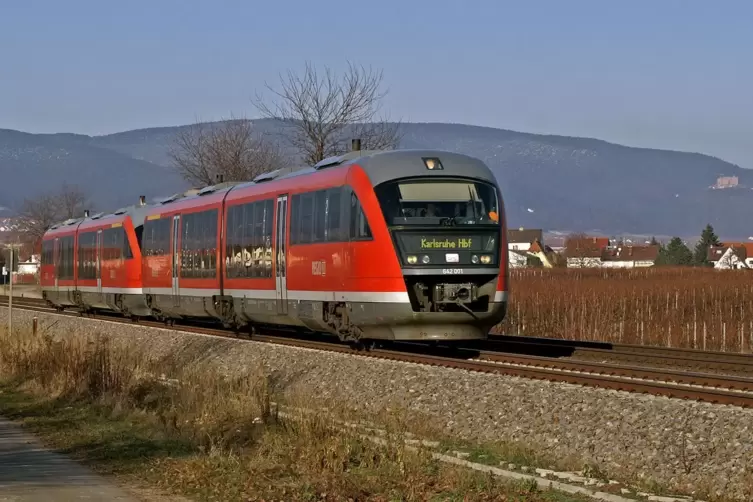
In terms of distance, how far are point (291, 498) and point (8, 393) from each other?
11867 millimetres

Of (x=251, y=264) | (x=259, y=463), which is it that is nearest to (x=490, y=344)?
(x=251, y=264)

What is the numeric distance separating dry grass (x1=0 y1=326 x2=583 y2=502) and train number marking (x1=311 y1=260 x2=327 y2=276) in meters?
3.36

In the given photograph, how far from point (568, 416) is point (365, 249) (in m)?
6.71

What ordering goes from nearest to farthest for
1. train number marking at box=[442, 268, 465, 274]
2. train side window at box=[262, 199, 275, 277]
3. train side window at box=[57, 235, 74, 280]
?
train number marking at box=[442, 268, 465, 274]
train side window at box=[262, 199, 275, 277]
train side window at box=[57, 235, 74, 280]

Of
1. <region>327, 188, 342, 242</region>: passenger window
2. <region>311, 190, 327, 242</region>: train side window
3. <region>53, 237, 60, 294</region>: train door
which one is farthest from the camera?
<region>53, 237, 60, 294</region>: train door

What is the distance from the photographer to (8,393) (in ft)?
68.2

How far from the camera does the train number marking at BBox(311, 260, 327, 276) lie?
72.7ft

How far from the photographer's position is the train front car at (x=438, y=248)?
1988cm

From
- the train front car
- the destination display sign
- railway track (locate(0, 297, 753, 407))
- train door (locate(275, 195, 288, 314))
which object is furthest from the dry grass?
the destination display sign

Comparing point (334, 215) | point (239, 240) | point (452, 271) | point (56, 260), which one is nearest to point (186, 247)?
point (239, 240)

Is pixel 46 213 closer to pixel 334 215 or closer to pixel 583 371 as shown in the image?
pixel 334 215

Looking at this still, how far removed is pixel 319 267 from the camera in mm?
22406

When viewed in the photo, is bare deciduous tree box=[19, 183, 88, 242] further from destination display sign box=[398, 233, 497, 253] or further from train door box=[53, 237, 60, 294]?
destination display sign box=[398, 233, 497, 253]

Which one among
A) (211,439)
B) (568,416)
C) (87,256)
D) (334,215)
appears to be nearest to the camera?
(211,439)
